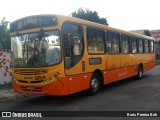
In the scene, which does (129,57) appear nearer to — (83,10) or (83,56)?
(83,56)

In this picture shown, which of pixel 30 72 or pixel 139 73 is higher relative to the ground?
pixel 30 72

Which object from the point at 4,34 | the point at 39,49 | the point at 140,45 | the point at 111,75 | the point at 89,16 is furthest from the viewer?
the point at 4,34

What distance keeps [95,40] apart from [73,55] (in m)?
2.18

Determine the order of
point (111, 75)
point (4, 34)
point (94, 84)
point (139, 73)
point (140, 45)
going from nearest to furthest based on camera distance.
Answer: point (94, 84) < point (111, 75) < point (139, 73) < point (140, 45) < point (4, 34)

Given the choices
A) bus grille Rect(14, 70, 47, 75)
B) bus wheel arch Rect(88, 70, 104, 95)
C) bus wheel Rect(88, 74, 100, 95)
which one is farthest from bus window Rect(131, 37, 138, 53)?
bus grille Rect(14, 70, 47, 75)

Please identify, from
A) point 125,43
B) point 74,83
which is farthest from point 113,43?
point 74,83

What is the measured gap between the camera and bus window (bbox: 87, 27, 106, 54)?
11547mm

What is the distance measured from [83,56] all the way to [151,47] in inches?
453

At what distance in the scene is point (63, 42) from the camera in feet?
31.8

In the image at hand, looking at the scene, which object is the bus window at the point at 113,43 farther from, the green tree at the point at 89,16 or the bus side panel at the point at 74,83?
the green tree at the point at 89,16

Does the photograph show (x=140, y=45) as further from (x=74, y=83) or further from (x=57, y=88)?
(x=57, y=88)

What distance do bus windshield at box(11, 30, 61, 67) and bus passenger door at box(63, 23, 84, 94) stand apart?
0.37m

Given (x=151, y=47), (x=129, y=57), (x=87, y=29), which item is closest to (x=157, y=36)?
(x=151, y=47)

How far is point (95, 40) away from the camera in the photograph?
475 inches
